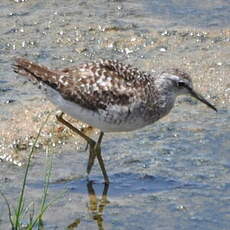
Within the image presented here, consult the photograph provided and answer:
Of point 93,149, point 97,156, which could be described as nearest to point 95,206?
point 97,156

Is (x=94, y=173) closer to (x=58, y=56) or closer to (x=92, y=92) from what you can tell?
(x=92, y=92)

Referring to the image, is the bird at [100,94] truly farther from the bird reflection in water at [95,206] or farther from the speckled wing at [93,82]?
the bird reflection in water at [95,206]

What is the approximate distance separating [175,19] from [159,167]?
390cm

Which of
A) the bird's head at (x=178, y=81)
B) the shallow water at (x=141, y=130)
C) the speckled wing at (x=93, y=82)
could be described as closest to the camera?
the shallow water at (x=141, y=130)

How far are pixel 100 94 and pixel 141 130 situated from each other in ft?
4.25

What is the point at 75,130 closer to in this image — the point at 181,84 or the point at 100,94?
the point at 100,94

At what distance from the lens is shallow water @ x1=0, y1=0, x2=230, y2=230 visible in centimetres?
786

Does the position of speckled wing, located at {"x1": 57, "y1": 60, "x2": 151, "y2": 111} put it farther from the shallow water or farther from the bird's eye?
the shallow water

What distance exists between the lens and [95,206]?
8.01 metres

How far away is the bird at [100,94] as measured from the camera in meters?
8.16

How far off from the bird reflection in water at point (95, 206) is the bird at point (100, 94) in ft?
0.52

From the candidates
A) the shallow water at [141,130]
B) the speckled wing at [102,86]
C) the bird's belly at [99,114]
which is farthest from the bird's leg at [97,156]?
the speckled wing at [102,86]

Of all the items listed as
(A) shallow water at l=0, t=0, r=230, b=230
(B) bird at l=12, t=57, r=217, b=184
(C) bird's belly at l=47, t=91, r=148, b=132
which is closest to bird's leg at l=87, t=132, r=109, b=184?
(B) bird at l=12, t=57, r=217, b=184

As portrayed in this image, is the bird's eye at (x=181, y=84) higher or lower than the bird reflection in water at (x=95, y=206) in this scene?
higher
